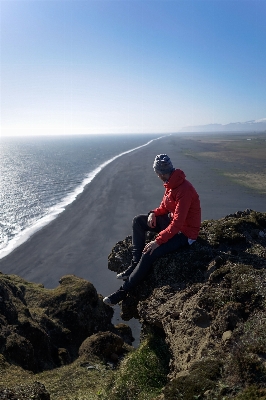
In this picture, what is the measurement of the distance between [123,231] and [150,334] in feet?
84.3

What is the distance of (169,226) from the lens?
306 inches

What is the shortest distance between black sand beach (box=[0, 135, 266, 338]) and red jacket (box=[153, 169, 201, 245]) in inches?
528

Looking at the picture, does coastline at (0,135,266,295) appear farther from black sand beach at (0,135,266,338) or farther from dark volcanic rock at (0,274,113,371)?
dark volcanic rock at (0,274,113,371)

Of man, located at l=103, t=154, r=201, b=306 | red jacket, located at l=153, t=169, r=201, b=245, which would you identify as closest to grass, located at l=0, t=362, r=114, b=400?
man, located at l=103, t=154, r=201, b=306

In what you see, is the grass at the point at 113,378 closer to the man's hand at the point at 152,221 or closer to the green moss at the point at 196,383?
the green moss at the point at 196,383

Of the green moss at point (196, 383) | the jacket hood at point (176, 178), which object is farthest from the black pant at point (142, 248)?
the green moss at point (196, 383)

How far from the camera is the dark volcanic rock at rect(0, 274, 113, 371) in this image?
882 centimetres

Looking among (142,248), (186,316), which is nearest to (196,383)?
(186,316)

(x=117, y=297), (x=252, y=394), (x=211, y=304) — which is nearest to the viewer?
(x=252, y=394)

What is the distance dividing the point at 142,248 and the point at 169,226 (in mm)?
1256


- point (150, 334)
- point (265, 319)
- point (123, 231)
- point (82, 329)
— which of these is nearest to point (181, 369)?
point (265, 319)

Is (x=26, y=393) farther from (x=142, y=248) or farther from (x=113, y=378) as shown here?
(x=142, y=248)

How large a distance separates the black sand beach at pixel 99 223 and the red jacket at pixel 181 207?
44.0 ft

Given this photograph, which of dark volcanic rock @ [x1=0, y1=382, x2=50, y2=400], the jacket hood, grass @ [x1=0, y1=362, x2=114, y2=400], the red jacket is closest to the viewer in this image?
dark volcanic rock @ [x1=0, y1=382, x2=50, y2=400]
